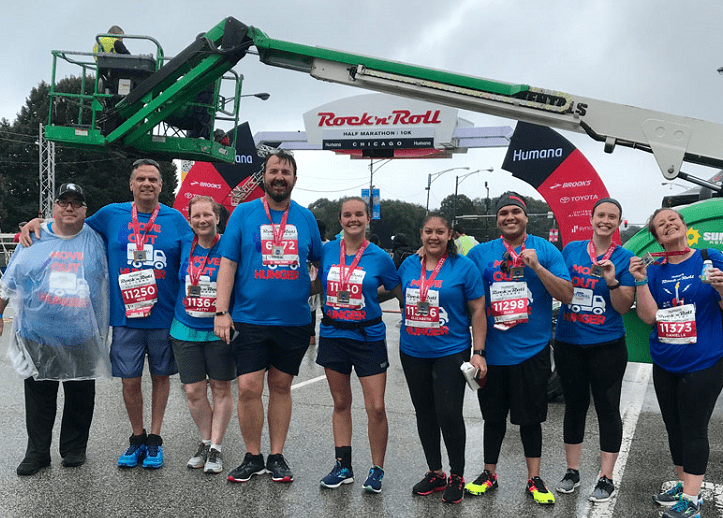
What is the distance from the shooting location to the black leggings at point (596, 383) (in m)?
4.09

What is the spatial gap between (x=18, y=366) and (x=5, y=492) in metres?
0.84

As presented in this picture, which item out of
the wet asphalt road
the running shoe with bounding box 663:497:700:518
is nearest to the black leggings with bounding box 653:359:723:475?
the running shoe with bounding box 663:497:700:518

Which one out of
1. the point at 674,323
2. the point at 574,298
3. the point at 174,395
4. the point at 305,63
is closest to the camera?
the point at 674,323

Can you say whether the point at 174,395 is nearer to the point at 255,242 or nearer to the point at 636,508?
the point at 255,242

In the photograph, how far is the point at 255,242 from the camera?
4.28 m

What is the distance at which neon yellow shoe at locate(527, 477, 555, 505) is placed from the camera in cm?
400

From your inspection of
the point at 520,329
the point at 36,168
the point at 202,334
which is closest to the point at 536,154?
the point at 520,329

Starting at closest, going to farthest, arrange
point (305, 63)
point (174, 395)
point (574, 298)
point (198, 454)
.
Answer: point (574, 298), point (198, 454), point (305, 63), point (174, 395)

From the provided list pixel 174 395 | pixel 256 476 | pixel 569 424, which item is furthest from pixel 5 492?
pixel 569 424

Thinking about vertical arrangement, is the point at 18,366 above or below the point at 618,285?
below

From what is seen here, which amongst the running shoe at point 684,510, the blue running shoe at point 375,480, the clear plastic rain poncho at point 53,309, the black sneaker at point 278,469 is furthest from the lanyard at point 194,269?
the running shoe at point 684,510

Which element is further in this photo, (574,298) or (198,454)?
(198,454)

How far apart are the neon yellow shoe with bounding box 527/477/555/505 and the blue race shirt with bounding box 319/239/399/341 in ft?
4.34

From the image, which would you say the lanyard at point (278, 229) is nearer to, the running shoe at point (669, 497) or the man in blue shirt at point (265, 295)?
the man in blue shirt at point (265, 295)
